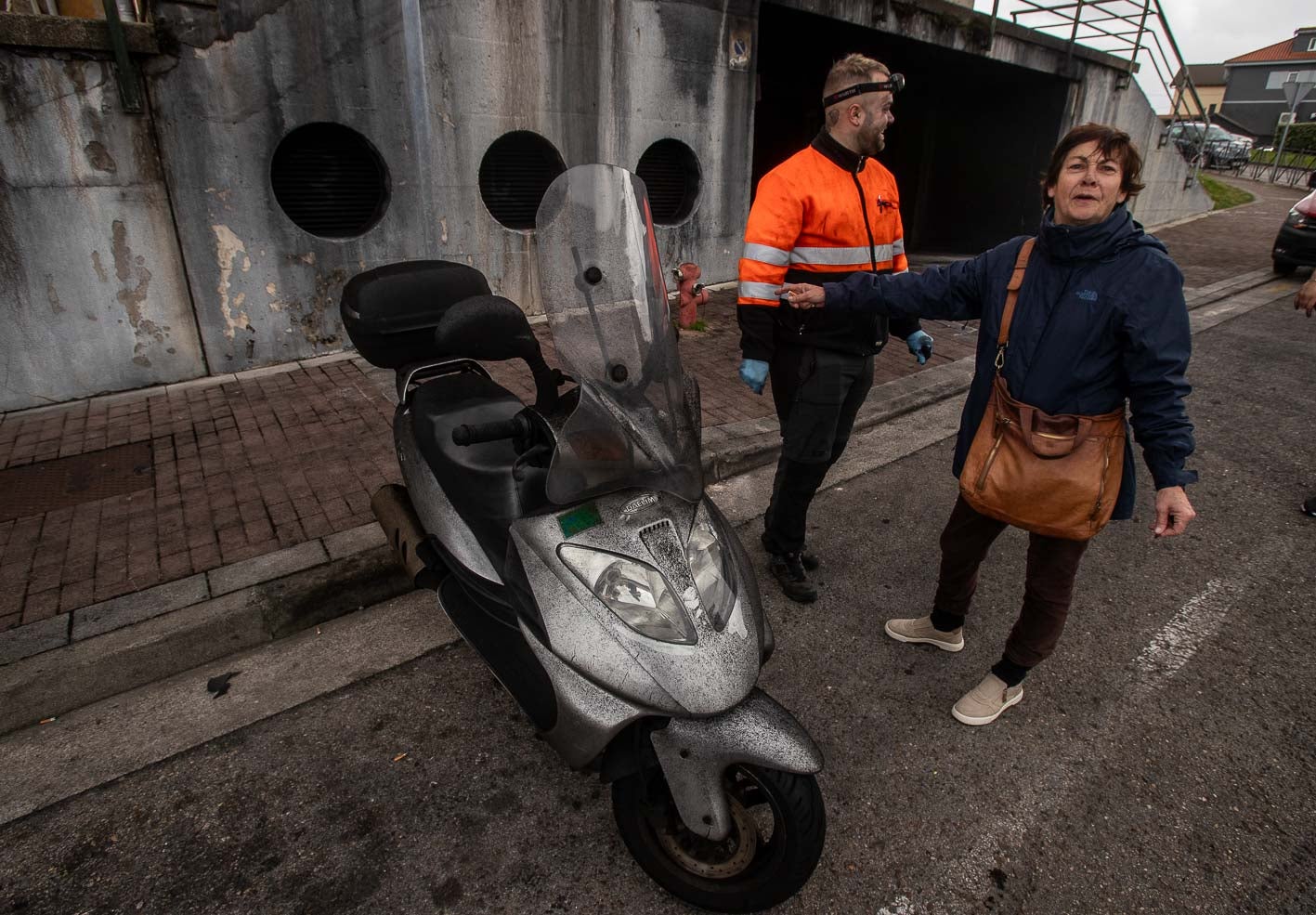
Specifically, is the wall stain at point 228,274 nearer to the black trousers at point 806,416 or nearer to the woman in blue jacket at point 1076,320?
the black trousers at point 806,416

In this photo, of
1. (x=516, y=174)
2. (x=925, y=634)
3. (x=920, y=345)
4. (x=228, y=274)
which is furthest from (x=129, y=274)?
(x=925, y=634)

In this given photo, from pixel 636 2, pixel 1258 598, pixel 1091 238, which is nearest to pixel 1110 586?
pixel 1258 598

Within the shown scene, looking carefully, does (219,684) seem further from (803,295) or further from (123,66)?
(123,66)

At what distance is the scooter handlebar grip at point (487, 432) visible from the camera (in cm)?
180

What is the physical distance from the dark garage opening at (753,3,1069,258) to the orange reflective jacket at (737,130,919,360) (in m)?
7.75

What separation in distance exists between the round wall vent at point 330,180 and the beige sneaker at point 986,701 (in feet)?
17.7

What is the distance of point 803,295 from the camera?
7.83 ft

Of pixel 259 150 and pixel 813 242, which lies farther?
pixel 259 150

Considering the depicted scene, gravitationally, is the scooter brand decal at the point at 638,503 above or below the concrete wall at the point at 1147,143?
below

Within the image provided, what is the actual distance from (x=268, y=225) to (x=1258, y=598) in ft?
20.6

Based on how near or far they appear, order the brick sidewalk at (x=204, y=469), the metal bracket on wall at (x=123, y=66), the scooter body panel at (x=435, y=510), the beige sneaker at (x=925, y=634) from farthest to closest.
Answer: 1. the metal bracket on wall at (x=123, y=66)
2. the brick sidewalk at (x=204, y=469)
3. the beige sneaker at (x=925, y=634)
4. the scooter body panel at (x=435, y=510)

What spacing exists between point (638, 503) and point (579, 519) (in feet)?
0.52

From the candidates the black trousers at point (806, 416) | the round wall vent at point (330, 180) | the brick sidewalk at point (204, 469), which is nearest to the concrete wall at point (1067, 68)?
the round wall vent at point (330, 180)

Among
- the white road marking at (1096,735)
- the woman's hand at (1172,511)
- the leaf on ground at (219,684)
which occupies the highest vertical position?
the woman's hand at (1172,511)
